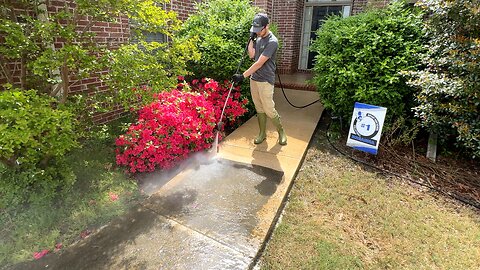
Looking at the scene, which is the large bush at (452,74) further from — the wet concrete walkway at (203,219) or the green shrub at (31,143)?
the green shrub at (31,143)

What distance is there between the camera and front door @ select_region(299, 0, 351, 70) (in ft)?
28.1

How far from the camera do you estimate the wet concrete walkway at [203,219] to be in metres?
2.24

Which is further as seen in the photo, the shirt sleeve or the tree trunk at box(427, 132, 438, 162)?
the tree trunk at box(427, 132, 438, 162)

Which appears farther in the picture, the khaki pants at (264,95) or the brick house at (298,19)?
the brick house at (298,19)

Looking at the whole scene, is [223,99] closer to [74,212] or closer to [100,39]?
[100,39]

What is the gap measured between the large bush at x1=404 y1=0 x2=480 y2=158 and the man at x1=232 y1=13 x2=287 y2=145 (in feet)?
6.24

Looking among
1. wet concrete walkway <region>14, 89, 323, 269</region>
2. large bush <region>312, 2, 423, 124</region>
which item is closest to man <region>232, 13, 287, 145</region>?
wet concrete walkway <region>14, 89, 323, 269</region>

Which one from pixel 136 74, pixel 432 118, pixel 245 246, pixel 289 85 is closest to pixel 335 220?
pixel 245 246

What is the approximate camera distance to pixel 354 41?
14.5 ft

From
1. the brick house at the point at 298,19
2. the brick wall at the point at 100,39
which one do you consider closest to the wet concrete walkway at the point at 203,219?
the brick wall at the point at 100,39

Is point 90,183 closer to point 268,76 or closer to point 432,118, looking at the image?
point 268,76

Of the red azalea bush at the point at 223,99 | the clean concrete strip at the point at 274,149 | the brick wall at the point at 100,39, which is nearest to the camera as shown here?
the clean concrete strip at the point at 274,149

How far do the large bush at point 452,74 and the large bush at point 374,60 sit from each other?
0.73 ft

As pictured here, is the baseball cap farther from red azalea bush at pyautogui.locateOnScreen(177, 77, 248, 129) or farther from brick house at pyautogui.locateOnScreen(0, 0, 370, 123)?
brick house at pyautogui.locateOnScreen(0, 0, 370, 123)
